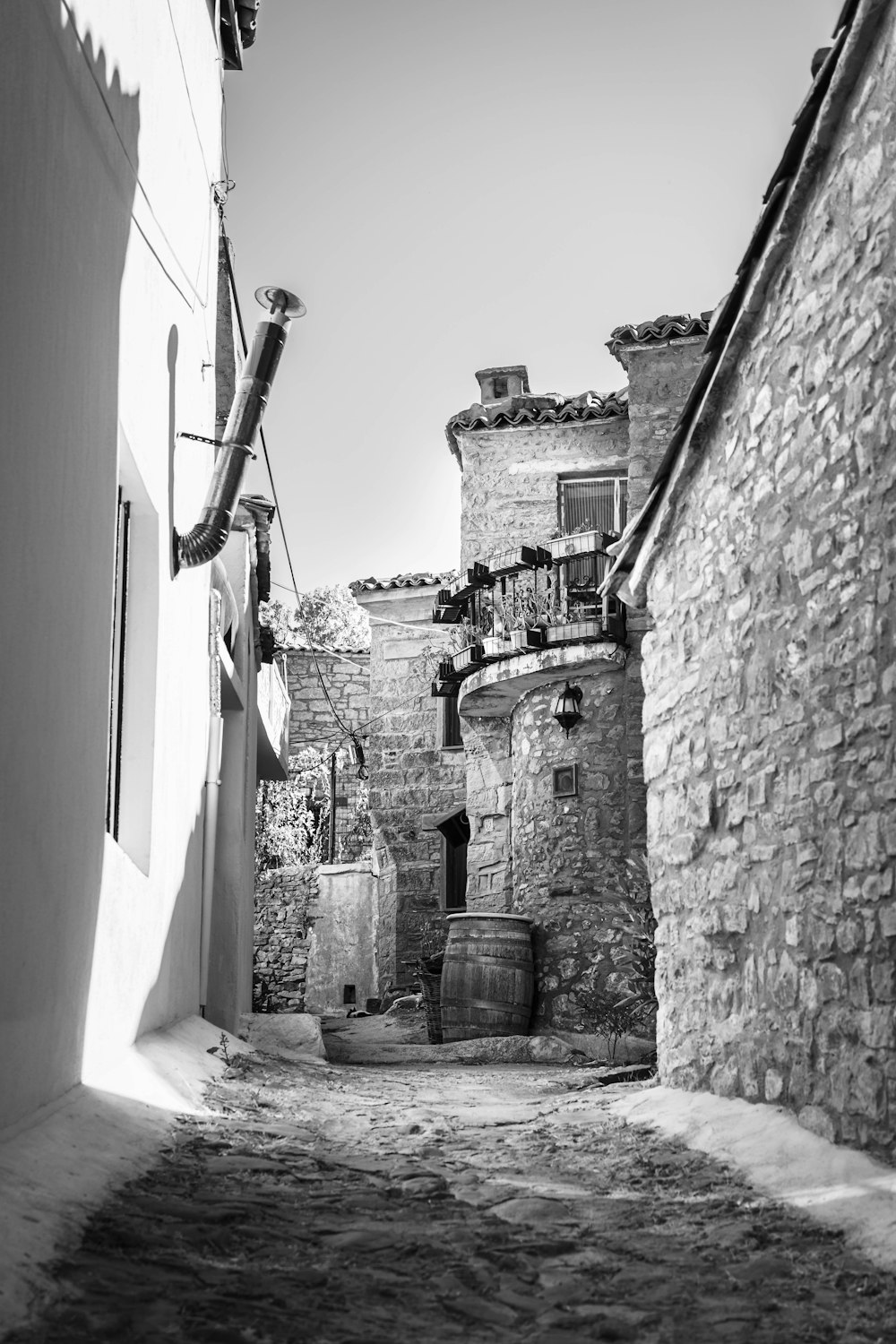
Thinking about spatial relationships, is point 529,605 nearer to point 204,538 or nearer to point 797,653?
point 204,538

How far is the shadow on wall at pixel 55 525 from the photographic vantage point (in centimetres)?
298

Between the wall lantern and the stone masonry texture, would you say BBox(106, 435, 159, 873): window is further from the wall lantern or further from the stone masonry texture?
the wall lantern

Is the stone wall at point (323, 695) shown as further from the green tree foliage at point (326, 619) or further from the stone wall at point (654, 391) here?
the stone wall at point (654, 391)

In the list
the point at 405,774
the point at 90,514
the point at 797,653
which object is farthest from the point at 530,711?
the point at 90,514

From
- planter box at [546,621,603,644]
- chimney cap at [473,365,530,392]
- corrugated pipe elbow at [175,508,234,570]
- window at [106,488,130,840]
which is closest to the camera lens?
window at [106,488,130,840]

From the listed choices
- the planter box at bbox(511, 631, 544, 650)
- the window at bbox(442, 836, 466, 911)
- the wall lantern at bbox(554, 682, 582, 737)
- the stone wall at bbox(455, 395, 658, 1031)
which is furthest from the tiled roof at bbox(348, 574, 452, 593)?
the wall lantern at bbox(554, 682, 582, 737)

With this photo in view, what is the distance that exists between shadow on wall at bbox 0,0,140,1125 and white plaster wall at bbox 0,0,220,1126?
11 millimetres

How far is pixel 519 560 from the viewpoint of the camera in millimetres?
14180

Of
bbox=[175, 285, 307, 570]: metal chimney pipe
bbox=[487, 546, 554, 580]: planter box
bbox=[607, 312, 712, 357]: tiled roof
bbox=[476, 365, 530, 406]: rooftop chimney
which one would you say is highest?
bbox=[476, 365, 530, 406]: rooftop chimney

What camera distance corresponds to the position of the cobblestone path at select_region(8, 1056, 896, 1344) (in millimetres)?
2465

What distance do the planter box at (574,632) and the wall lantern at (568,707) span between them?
1.64 feet

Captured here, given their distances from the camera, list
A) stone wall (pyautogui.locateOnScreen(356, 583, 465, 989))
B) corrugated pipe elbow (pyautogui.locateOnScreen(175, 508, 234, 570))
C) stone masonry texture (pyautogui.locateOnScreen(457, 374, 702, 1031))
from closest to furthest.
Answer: corrugated pipe elbow (pyautogui.locateOnScreen(175, 508, 234, 570)) < stone masonry texture (pyautogui.locateOnScreen(457, 374, 702, 1031)) < stone wall (pyautogui.locateOnScreen(356, 583, 465, 989))

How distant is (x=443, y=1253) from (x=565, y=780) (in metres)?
10.2

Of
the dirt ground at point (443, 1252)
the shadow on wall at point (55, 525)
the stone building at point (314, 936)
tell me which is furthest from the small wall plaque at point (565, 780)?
the shadow on wall at point (55, 525)
